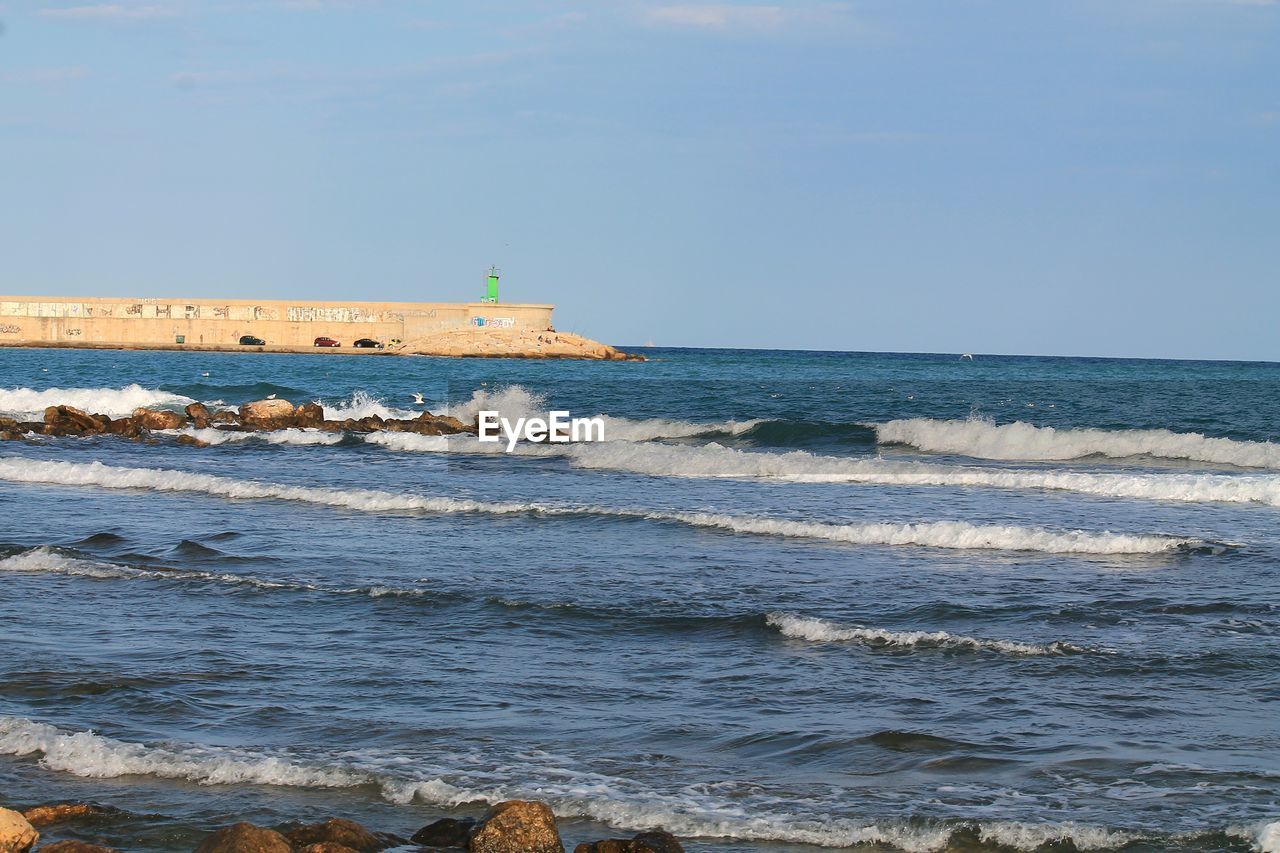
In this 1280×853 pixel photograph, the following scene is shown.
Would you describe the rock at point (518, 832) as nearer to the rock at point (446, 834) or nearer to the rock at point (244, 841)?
the rock at point (446, 834)

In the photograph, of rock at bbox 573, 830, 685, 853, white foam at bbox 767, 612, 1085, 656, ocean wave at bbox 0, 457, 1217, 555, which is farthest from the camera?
ocean wave at bbox 0, 457, 1217, 555

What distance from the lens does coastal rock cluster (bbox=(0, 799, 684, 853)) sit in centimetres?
545

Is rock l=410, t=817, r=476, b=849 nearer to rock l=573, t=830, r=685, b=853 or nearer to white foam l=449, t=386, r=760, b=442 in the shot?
rock l=573, t=830, r=685, b=853

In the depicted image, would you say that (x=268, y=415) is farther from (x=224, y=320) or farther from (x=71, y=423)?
(x=224, y=320)

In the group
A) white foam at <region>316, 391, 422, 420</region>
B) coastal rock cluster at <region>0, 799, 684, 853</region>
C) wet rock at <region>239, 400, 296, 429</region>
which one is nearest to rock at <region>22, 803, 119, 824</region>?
coastal rock cluster at <region>0, 799, 684, 853</region>

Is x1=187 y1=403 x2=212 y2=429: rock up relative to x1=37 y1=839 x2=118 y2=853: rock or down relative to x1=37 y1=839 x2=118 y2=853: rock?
up

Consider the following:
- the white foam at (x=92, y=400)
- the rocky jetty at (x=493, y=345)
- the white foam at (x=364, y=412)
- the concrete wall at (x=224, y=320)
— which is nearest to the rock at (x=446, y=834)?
the white foam at (x=364, y=412)

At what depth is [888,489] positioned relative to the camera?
2153 centimetres

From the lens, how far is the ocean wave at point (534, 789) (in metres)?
6.22

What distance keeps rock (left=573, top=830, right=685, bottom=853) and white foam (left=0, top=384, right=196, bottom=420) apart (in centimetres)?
3917

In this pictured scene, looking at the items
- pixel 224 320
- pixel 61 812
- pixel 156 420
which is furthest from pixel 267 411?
pixel 224 320

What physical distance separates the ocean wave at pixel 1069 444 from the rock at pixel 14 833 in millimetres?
26297

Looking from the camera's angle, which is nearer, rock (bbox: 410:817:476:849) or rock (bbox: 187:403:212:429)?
rock (bbox: 410:817:476:849)

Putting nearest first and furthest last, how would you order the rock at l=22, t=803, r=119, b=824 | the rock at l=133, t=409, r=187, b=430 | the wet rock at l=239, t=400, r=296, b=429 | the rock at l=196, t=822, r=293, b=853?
the rock at l=196, t=822, r=293, b=853, the rock at l=22, t=803, r=119, b=824, the rock at l=133, t=409, r=187, b=430, the wet rock at l=239, t=400, r=296, b=429
